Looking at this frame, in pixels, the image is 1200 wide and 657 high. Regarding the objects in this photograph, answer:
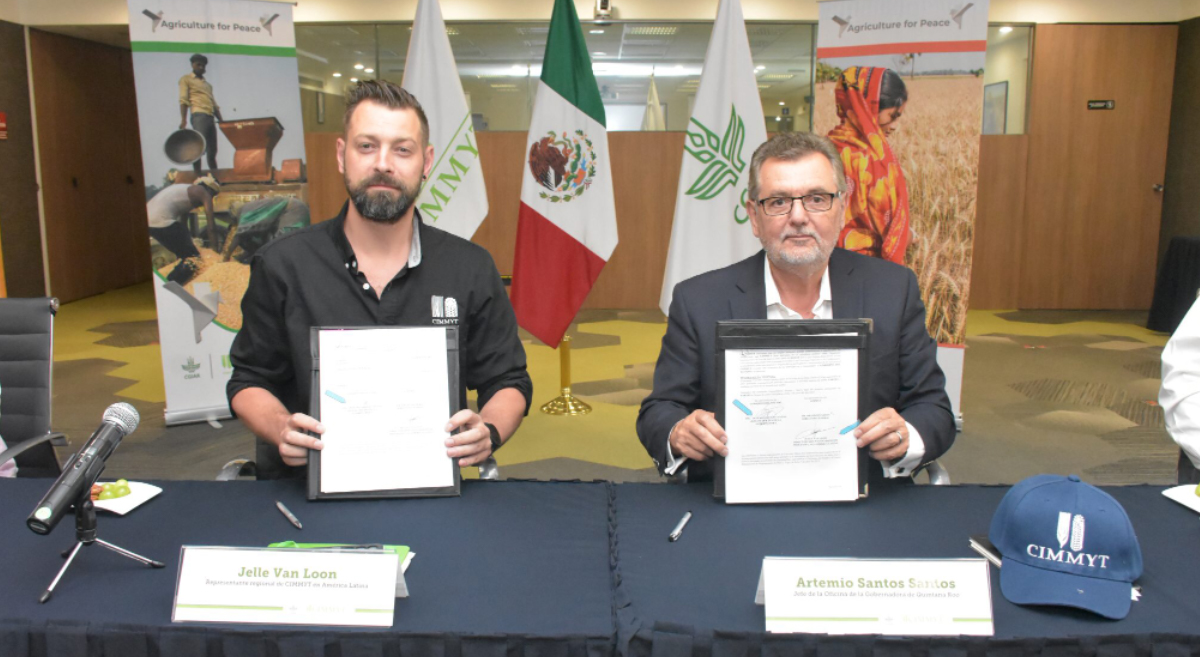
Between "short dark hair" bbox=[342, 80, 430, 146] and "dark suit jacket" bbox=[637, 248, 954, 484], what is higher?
"short dark hair" bbox=[342, 80, 430, 146]

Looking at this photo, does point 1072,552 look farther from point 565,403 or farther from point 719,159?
point 565,403

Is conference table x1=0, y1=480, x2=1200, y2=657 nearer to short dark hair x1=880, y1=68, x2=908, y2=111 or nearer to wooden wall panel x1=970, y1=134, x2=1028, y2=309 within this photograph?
short dark hair x1=880, y1=68, x2=908, y2=111

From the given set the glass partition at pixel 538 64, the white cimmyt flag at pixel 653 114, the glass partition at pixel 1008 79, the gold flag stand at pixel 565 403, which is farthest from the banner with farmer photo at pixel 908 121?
the glass partition at pixel 1008 79

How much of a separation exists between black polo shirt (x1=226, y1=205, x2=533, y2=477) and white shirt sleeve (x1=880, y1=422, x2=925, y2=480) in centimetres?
89

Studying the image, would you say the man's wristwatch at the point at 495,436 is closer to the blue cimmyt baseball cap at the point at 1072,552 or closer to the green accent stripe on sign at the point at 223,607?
the green accent stripe on sign at the point at 223,607

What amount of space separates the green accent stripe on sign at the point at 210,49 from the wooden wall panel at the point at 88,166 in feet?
16.7

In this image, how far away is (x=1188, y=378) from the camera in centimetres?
178

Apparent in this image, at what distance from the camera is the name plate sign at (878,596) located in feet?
3.34

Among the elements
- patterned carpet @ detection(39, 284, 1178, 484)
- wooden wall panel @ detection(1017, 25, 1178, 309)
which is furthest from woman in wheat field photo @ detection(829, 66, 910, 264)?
wooden wall panel @ detection(1017, 25, 1178, 309)

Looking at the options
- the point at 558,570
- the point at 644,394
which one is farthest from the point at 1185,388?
the point at 644,394

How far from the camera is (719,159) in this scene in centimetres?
403

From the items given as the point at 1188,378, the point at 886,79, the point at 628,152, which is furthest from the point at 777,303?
the point at 628,152

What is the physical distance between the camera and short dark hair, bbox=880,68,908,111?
157 inches

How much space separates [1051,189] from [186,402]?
782cm
